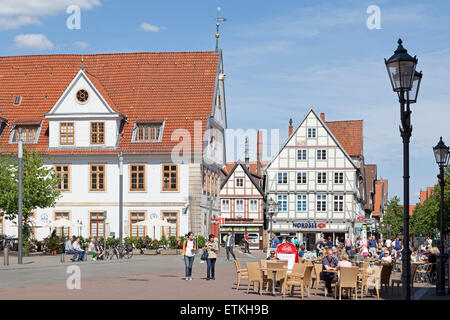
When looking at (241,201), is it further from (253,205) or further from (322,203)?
(322,203)

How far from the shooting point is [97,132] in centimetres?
5312

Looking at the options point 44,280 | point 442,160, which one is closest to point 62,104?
point 44,280

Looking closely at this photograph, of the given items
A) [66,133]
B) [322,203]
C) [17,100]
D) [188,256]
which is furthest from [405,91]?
[322,203]

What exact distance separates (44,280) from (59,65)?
1428 inches

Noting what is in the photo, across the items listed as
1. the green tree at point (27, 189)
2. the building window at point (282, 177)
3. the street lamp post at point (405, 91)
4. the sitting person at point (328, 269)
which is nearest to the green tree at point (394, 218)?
the building window at point (282, 177)

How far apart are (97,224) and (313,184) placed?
29.1 meters

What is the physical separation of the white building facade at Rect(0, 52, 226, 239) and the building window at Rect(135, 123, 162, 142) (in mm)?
69

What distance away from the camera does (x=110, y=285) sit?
22.9 metres

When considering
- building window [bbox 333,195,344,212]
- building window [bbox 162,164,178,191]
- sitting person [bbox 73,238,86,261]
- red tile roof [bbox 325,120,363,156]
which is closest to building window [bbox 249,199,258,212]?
building window [bbox 333,195,344,212]

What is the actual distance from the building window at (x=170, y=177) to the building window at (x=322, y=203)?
27184 mm

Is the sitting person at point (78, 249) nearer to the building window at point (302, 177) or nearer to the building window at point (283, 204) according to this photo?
the building window at point (302, 177)

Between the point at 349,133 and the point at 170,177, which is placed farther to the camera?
the point at 349,133

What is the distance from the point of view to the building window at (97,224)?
52.6m
